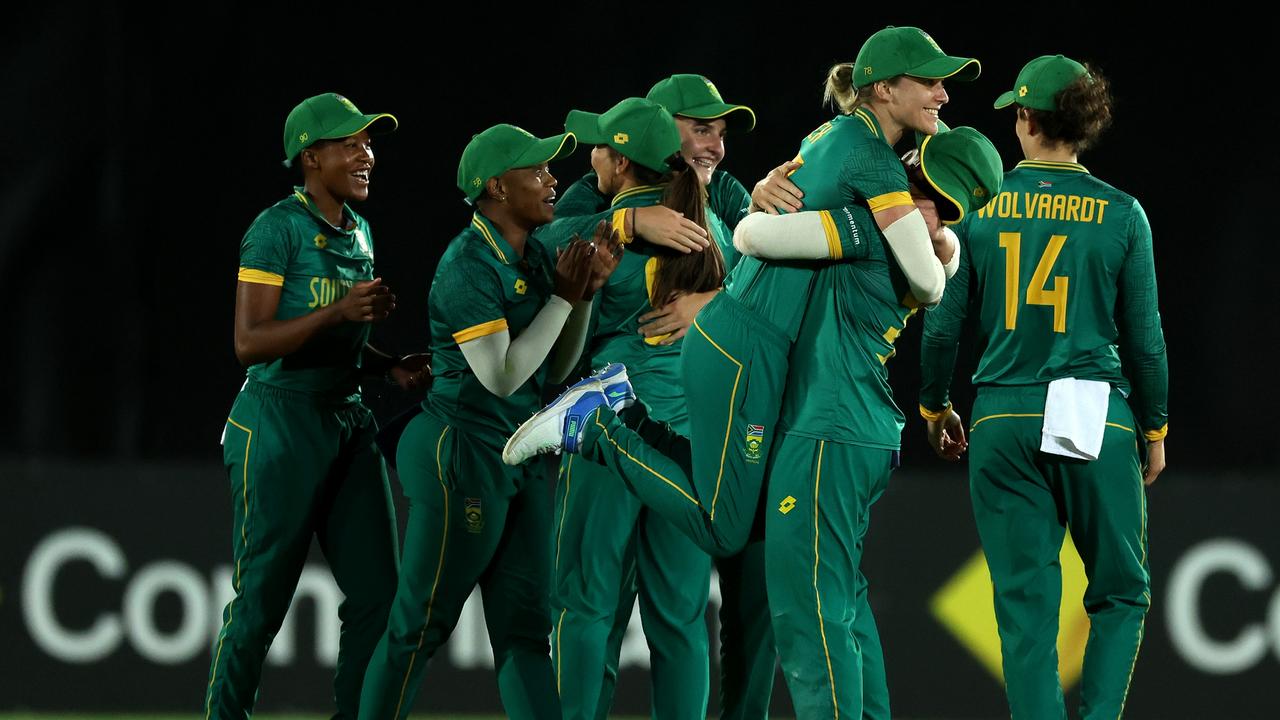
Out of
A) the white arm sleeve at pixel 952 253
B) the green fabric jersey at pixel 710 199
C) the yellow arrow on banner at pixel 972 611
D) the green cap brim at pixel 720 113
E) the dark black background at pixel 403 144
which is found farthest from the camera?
the dark black background at pixel 403 144

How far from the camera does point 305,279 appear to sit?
4305mm

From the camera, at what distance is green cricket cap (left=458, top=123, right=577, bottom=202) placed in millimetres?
4129

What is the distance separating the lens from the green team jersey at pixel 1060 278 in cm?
427

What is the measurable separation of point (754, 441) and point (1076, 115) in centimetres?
139

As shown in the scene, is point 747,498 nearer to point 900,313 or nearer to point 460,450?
point 900,313

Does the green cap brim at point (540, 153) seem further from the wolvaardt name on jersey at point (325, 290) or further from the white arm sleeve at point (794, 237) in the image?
the white arm sleeve at point (794, 237)

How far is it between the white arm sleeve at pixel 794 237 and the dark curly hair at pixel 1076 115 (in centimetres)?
111

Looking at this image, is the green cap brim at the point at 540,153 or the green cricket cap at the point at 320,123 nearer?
the green cap brim at the point at 540,153

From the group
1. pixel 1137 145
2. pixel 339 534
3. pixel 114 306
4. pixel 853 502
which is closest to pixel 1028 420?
pixel 853 502

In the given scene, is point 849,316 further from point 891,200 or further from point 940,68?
point 940,68

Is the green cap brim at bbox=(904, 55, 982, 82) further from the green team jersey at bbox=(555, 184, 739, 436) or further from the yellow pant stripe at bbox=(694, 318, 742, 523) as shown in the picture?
the green team jersey at bbox=(555, 184, 739, 436)

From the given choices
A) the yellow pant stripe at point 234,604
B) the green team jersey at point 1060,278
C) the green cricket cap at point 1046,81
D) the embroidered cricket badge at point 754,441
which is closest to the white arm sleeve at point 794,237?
the embroidered cricket badge at point 754,441

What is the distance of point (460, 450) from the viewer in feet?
13.4

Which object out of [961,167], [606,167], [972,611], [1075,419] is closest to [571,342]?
[606,167]
